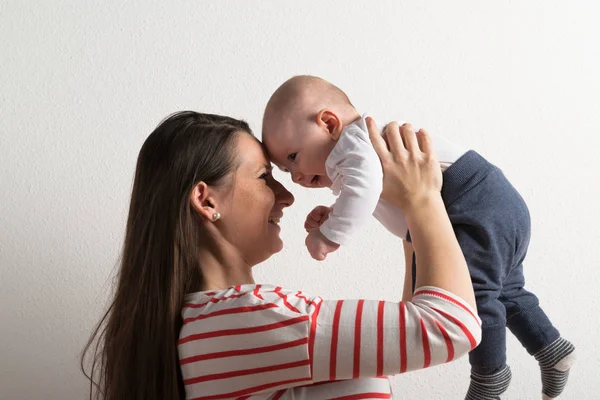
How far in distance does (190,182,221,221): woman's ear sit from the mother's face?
0.07 ft

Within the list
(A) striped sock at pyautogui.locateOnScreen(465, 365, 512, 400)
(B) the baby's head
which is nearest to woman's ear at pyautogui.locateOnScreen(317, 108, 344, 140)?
A: (B) the baby's head

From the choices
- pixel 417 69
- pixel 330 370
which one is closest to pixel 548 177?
pixel 417 69

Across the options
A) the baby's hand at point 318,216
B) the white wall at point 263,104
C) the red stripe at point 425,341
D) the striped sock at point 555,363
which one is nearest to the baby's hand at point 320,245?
the baby's hand at point 318,216

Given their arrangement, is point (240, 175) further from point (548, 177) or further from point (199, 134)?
point (548, 177)

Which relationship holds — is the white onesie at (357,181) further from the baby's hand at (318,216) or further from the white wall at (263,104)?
the white wall at (263,104)

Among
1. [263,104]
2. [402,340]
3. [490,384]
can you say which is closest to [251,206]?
[402,340]

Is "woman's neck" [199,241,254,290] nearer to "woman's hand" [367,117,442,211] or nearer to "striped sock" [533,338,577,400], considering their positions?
"woman's hand" [367,117,442,211]

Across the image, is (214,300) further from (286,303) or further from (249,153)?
(249,153)

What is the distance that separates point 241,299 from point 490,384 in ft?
1.95

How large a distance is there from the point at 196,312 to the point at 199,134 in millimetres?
329

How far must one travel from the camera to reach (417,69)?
7.18ft

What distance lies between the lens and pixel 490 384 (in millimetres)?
1510

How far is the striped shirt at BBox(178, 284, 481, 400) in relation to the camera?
45.6 inches

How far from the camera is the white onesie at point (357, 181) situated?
1.38m
